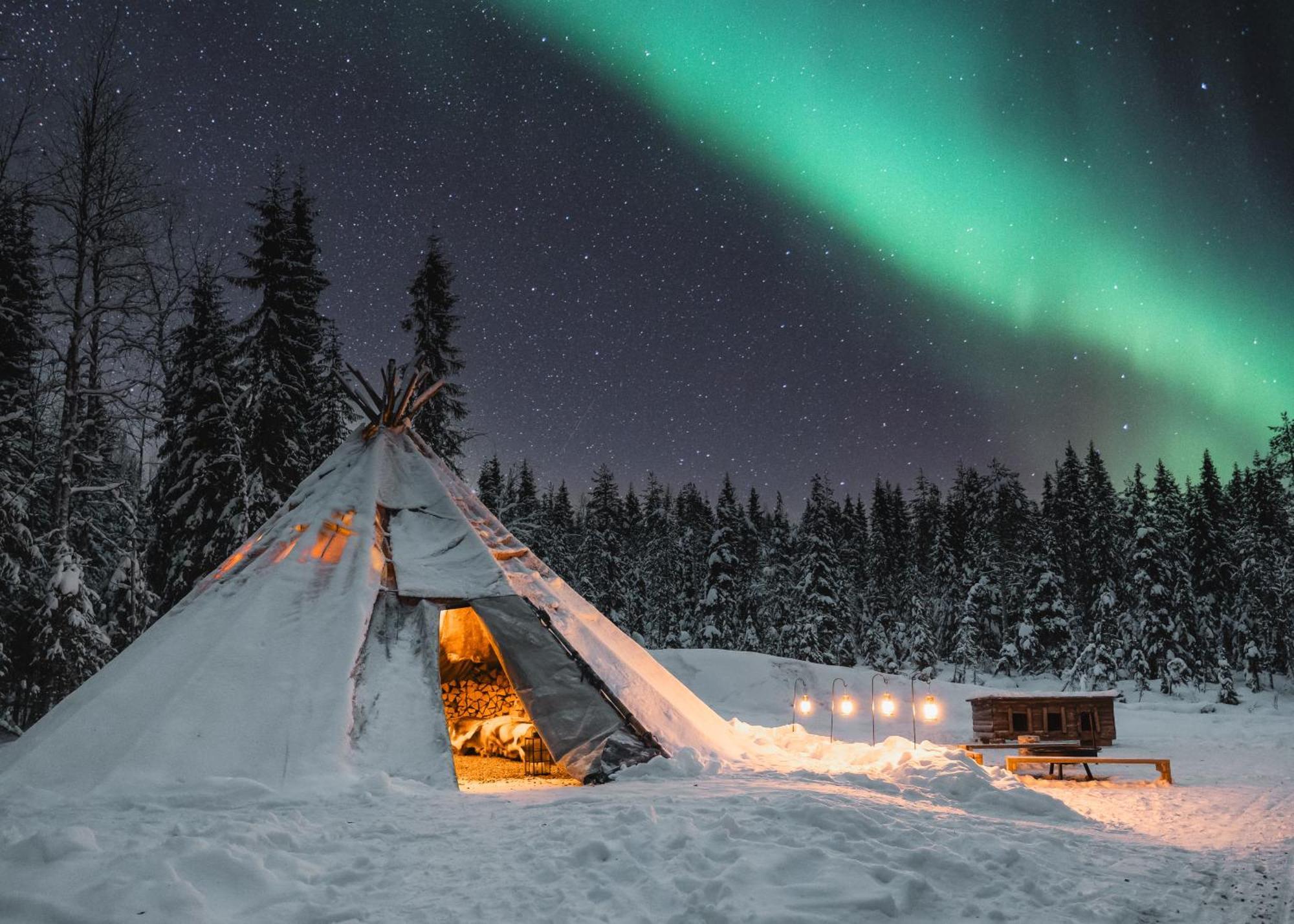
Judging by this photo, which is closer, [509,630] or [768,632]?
[509,630]

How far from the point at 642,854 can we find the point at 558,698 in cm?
363

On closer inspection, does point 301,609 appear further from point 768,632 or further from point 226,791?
point 768,632

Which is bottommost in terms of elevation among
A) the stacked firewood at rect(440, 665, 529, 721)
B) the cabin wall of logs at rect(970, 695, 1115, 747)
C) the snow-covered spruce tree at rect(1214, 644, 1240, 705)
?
the snow-covered spruce tree at rect(1214, 644, 1240, 705)

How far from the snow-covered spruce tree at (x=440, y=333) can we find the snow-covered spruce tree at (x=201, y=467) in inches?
243

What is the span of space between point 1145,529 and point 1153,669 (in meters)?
5.88

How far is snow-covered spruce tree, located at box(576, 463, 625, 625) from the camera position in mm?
37719

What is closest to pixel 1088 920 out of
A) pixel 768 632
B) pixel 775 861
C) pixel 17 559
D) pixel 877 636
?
pixel 775 861

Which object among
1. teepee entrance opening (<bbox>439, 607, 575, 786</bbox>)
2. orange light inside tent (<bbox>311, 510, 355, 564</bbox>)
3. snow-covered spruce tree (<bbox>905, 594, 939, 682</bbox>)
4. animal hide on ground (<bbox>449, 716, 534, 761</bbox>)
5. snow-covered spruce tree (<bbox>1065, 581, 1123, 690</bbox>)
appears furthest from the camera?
snow-covered spruce tree (<bbox>905, 594, 939, 682</bbox>)

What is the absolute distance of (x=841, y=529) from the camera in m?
53.4

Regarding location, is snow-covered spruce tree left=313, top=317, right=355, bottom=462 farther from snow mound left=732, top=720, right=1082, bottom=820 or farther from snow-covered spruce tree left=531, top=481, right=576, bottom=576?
snow mound left=732, top=720, right=1082, bottom=820

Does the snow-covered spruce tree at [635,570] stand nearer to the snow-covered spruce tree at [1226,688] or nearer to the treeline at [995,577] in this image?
the treeline at [995,577]

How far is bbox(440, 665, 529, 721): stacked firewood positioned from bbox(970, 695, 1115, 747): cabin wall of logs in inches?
431

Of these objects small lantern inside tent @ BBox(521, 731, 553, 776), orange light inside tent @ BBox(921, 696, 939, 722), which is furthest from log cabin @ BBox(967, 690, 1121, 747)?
small lantern inside tent @ BBox(521, 731, 553, 776)

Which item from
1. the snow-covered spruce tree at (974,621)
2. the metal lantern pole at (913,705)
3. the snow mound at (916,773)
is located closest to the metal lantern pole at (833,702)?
the metal lantern pole at (913,705)
